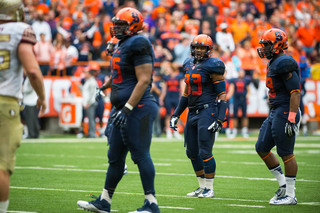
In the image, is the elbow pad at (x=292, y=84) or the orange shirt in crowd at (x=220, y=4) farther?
the orange shirt in crowd at (x=220, y=4)

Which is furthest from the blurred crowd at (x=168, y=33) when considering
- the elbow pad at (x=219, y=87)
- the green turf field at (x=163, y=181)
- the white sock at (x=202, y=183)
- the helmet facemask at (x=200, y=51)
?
the white sock at (x=202, y=183)

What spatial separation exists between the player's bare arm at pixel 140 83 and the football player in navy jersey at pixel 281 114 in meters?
1.87

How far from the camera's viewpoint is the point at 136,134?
564cm

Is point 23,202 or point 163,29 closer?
point 23,202

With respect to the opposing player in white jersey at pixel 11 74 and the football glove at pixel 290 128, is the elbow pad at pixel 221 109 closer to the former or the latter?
the football glove at pixel 290 128

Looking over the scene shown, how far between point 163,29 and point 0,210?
15592 millimetres

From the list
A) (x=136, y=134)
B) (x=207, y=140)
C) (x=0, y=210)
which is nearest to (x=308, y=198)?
(x=207, y=140)

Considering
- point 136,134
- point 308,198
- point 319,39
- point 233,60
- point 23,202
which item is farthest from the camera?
point 319,39

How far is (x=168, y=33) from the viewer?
63.4 feet

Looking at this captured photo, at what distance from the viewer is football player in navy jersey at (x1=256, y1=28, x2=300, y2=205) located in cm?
667

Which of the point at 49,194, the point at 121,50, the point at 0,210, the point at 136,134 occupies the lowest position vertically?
the point at 49,194

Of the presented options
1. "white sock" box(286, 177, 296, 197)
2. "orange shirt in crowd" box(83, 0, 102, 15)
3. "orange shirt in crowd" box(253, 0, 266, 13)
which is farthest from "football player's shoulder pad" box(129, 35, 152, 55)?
"orange shirt in crowd" box(253, 0, 266, 13)

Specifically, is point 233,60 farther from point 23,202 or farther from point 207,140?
point 23,202

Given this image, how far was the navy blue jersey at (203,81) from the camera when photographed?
24.0ft
